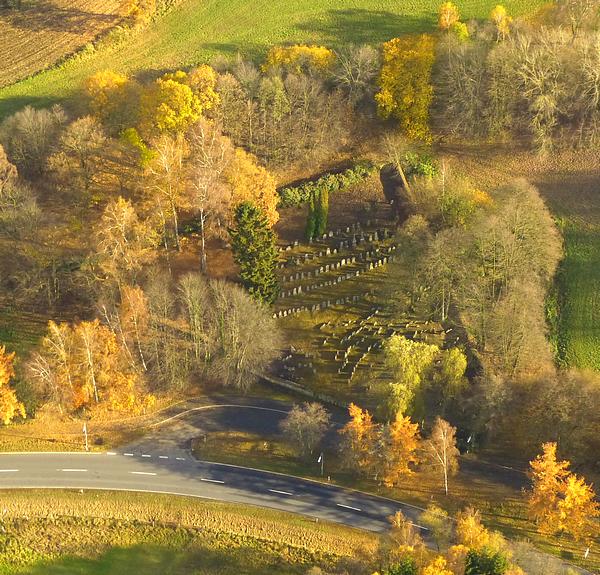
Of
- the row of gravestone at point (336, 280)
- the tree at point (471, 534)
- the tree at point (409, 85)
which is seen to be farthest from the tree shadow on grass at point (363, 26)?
the tree at point (471, 534)

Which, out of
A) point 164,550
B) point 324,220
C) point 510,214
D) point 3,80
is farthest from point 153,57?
point 164,550

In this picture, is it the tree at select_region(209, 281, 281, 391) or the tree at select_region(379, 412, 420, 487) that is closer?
the tree at select_region(379, 412, 420, 487)

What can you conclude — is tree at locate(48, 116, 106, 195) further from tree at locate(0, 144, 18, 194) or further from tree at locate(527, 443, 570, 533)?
tree at locate(527, 443, 570, 533)

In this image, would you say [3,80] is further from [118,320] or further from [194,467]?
[194,467]

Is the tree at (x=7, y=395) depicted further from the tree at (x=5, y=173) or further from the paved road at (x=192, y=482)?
→ the tree at (x=5, y=173)

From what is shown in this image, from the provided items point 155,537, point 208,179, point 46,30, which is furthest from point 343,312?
point 46,30

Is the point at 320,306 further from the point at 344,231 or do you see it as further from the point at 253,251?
the point at 344,231

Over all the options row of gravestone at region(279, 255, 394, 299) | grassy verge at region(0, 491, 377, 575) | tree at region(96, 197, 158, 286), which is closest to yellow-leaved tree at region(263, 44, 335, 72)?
row of gravestone at region(279, 255, 394, 299)

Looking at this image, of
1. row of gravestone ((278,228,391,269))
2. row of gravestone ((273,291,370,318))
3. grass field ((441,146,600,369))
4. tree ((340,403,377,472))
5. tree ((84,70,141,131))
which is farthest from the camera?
tree ((84,70,141,131))
